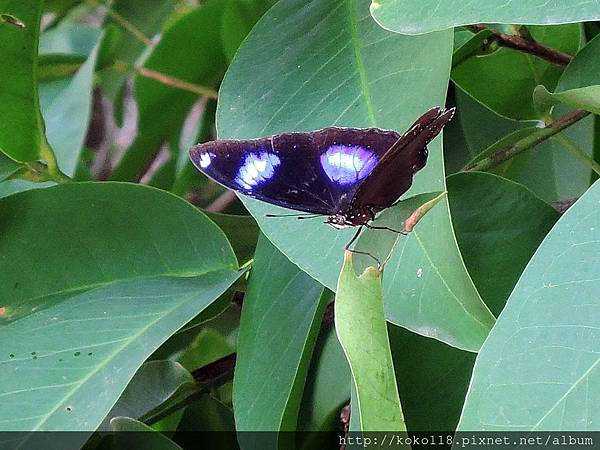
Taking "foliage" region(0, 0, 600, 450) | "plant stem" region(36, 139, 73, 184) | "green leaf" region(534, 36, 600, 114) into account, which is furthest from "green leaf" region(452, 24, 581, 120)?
"plant stem" region(36, 139, 73, 184)

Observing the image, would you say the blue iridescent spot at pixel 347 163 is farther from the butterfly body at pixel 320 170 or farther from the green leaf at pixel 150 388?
the green leaf at pixel 150 388

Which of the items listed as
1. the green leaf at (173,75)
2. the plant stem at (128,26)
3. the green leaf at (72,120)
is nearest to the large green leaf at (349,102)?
the green leaf at (72,120)

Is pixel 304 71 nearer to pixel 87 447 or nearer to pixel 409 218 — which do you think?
pixel 409 218

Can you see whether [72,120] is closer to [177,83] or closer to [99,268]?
[177,83]

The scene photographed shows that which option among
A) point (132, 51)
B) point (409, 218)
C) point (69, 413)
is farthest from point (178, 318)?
point (132, 51)

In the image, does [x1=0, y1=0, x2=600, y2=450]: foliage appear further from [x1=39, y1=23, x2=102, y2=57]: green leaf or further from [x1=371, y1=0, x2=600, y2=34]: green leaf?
[x1=39, y1=23, x2=102, y2=57]: green leaf

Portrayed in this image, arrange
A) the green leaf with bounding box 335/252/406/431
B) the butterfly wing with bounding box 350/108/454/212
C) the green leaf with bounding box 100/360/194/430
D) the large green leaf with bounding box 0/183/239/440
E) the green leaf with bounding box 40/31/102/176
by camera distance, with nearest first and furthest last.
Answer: the green leaf with bounding box 335/252/406/431 → the butterfly wing with bounding box 350/108/454/212 → the large green leaf with bounding box 0/183/239/440 → the green leaf with bounding box 100/360/194/430 → the green leaf with bounding box 40/31/102/176

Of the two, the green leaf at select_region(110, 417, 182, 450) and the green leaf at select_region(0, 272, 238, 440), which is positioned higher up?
the green leaf at select_region(0, 272, 238, 440)
